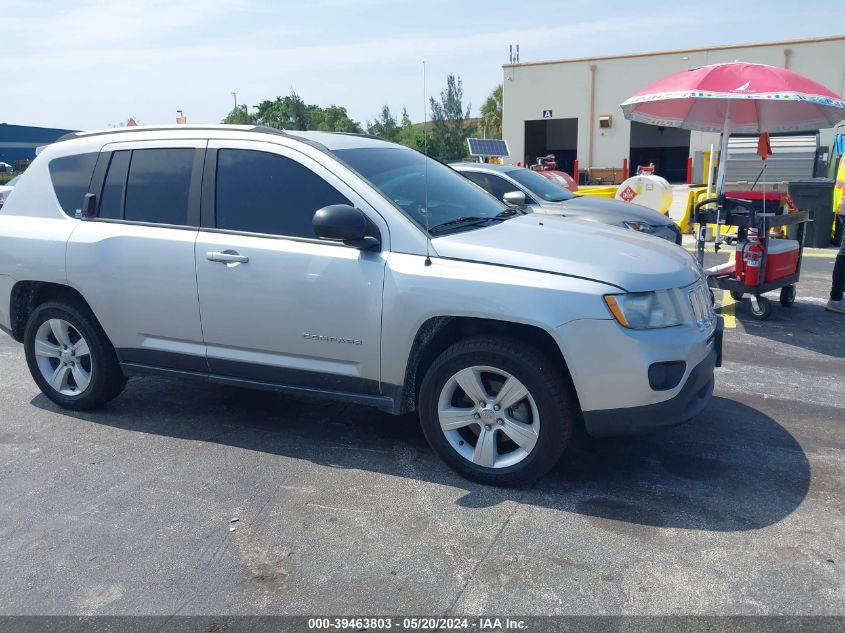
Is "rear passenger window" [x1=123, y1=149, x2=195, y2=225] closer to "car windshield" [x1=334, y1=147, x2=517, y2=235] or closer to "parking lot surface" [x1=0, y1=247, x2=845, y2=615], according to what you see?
"car windshield" [x1=334, y1=147, x2=517, y2=235]

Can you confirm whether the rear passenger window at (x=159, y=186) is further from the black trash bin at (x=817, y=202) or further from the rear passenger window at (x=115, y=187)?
the black trash bin at (x=817, y=202)

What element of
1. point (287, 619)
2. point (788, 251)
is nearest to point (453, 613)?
point (287, 619)

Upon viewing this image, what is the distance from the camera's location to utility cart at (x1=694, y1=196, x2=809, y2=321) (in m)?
7.45

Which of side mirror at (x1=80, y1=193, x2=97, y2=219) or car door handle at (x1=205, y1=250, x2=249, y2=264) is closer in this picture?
car door handle at (x1=205, y1=250, x2=249, y2=264)

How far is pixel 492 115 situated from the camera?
143ft

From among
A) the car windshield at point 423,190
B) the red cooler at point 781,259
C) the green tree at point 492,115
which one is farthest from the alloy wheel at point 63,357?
the green tree at point 492,115

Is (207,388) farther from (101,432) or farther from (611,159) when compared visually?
(611,159)

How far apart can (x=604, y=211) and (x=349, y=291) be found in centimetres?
581

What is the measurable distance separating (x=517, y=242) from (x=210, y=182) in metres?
1.95

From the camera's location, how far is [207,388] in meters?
5.76

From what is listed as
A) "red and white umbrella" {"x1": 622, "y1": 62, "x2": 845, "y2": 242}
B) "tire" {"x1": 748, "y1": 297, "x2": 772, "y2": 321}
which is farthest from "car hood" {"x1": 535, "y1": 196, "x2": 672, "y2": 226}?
"tire" {"x1": 748, "y1": 297, "x2": 772, "y2": 321}

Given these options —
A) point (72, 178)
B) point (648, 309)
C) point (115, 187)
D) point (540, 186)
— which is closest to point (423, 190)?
point (648, 309)

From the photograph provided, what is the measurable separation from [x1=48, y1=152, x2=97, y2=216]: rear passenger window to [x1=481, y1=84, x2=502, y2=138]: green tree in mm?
39909

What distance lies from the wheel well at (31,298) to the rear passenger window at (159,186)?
73 cm
